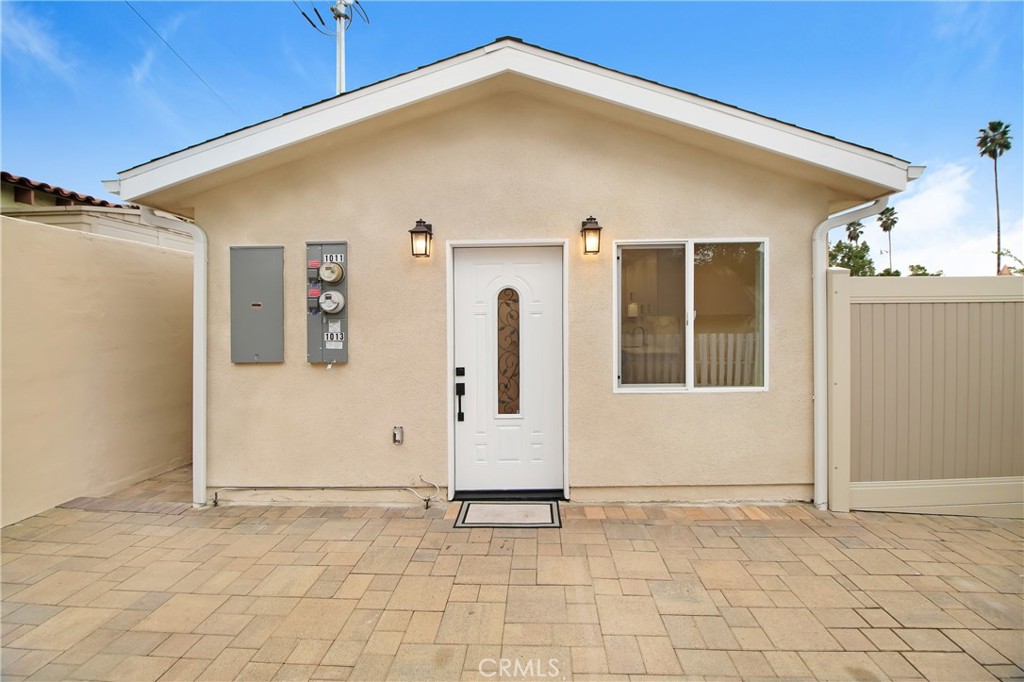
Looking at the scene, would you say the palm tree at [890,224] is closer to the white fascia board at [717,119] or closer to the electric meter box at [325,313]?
the white fascia board at [717,119]

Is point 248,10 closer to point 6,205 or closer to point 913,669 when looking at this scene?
point 6,205

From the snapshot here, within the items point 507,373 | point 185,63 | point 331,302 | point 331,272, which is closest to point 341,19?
point 185,63

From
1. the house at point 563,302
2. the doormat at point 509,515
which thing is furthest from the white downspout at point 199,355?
the doormat at point 509,515

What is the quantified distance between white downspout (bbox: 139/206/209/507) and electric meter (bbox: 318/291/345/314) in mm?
1162

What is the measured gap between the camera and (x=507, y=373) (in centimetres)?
445

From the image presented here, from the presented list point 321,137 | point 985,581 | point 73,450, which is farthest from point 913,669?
point 73,450

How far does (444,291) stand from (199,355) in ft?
7.85

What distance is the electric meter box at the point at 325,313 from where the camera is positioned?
4.25m

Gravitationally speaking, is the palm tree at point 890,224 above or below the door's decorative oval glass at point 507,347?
above

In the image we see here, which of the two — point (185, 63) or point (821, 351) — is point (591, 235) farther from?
point (185, 63)

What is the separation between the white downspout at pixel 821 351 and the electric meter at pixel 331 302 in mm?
4415

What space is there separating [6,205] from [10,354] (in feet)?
11.1

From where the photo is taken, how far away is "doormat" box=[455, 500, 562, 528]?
3.86m

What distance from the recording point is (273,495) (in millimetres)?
4320
